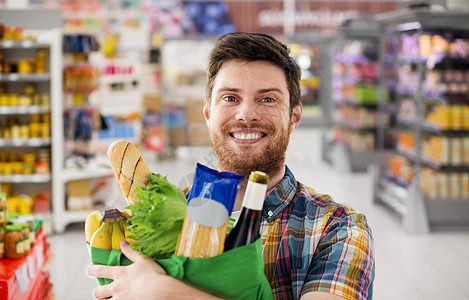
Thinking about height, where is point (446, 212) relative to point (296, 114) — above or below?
below

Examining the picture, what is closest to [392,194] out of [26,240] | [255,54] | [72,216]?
[72,216]

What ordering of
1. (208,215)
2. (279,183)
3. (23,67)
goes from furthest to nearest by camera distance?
(23,67)
(279,183)
(208,215)

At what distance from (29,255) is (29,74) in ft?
11.5

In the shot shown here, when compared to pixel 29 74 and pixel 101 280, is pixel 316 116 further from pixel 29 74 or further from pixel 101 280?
pixel 101 280

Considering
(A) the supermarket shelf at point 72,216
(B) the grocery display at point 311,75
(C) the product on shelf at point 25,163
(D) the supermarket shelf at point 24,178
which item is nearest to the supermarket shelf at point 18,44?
(C) the product on shelf at point 25,163

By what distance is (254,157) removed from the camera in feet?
5.14

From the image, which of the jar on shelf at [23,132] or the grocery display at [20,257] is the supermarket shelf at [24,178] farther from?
the grocery display at [20,257]

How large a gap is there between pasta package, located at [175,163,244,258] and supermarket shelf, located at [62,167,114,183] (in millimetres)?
5131

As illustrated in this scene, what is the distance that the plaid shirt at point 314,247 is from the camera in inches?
55.9

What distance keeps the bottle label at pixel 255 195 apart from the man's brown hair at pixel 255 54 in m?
0.48

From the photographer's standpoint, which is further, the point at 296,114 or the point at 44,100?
the point at 44,100

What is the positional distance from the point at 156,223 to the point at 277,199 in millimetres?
463

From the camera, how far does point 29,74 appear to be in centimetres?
581

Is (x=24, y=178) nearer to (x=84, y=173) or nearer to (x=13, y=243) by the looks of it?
(x=84, y=173)
